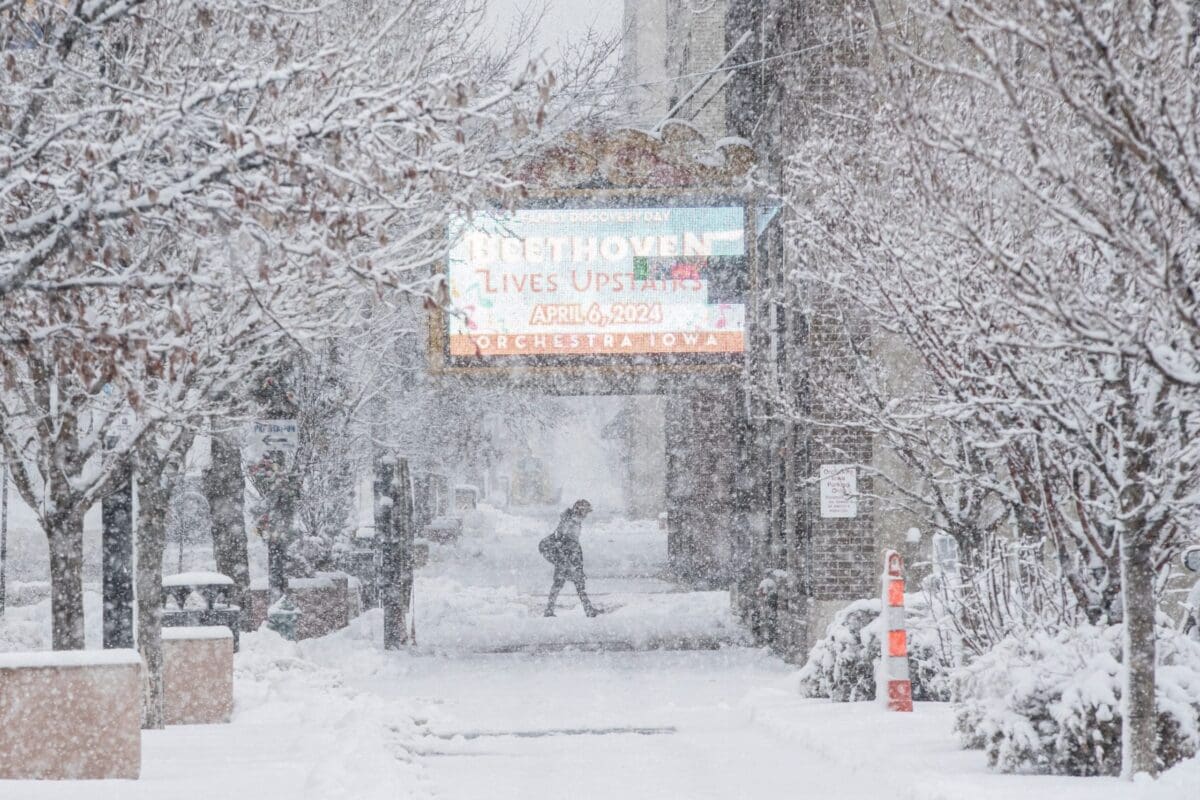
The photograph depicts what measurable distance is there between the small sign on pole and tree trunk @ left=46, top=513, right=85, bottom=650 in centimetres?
773

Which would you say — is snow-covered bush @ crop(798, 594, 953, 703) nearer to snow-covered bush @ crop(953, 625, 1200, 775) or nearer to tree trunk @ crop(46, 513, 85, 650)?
snow-covered bush @ crop(953, 625, 1200, 775)

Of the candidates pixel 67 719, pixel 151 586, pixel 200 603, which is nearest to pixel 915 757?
pixel 67 719

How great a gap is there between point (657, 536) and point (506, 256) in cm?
4117

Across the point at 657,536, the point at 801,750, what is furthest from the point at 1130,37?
the point at 657,536

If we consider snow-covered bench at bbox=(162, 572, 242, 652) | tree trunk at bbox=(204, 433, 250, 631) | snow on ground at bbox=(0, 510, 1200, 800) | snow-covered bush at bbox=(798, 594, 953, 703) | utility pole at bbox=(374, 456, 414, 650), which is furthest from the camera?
utility pole at bbox=(374, 456, 414, 650)

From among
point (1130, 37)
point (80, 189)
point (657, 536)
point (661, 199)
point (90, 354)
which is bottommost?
point (657, 536)

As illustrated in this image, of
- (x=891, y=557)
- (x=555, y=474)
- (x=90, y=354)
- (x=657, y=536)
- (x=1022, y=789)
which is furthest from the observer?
(x=555, y=474)

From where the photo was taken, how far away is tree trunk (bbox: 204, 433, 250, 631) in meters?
17.4

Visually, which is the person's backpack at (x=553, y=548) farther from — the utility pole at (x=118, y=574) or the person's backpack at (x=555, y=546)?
the utility pole at (x=118, y=574)

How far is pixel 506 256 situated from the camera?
16.4 meters

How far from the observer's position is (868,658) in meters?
11.4

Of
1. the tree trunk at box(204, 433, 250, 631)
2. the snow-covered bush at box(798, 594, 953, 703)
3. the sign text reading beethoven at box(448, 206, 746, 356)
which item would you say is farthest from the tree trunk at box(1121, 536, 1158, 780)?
the tree trunk at box(204, 433, 250, 631)

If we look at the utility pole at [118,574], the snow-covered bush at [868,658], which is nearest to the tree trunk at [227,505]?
the utility pole at [118,574]

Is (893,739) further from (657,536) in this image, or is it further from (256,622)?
(657,536)
